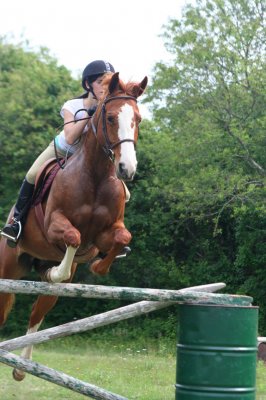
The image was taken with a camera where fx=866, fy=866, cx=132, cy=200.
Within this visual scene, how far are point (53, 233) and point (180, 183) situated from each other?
1144 cm

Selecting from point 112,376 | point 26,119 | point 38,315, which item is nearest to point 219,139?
point 26,119

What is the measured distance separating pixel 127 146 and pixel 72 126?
1005 mm

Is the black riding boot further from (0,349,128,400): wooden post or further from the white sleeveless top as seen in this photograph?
(0,349,128,400): wooden post

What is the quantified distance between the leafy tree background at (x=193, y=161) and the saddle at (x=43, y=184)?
9.57 m

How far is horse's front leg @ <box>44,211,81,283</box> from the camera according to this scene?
6.07 m

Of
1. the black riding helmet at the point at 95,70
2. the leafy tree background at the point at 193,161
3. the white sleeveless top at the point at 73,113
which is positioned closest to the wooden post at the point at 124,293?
the white sleeveless top at the point at 73,113

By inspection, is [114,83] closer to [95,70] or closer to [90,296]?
[95,70]

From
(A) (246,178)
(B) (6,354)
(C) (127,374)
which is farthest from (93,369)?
(A) (246,178)

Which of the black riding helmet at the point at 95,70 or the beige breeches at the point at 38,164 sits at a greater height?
the black riding helmet at the point at 95,70

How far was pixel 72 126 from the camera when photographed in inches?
264

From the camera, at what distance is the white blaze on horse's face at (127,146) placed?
5695mm

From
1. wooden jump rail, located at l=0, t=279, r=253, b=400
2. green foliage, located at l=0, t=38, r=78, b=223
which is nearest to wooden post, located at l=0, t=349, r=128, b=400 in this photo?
wooden jump rail, located at l=0, t=279, r=253, b=400

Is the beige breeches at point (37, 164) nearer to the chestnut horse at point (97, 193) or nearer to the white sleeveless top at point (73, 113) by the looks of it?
the white sleeveless top at point (73, 113)

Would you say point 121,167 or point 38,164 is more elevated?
point 38,164
